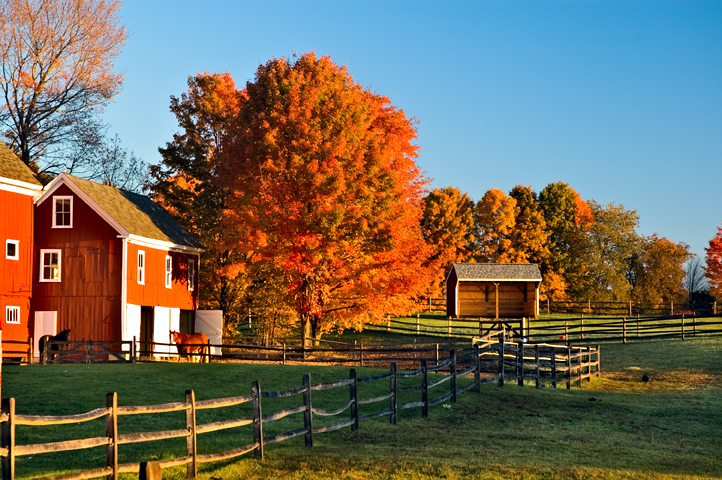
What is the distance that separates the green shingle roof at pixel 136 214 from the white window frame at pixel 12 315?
20.1 feet

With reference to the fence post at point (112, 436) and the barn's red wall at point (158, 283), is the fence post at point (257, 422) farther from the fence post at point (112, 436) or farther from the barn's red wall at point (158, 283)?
the barn's red wall at point (158, 283)

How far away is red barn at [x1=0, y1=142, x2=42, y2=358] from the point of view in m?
35.9

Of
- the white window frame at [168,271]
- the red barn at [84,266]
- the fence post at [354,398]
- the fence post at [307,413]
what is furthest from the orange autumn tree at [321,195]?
the fence post at [307,413]

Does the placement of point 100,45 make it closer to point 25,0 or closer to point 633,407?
point 25,0

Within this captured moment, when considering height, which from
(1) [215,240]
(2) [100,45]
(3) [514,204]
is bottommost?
(1) [215,240]

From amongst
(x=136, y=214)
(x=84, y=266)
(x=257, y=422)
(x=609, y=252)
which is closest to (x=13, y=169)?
(x=84, y=266)

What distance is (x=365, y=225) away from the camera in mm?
39344

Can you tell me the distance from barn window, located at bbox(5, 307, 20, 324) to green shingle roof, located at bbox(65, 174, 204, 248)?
6126mm

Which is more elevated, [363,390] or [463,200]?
[463,200]

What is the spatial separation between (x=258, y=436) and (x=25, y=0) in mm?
45478

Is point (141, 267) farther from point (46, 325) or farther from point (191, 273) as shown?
point (191, 273)

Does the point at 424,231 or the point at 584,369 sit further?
the point at 424,231

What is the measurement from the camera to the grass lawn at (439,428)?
13359 mm

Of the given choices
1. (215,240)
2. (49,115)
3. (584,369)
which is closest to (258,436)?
(584,369)
